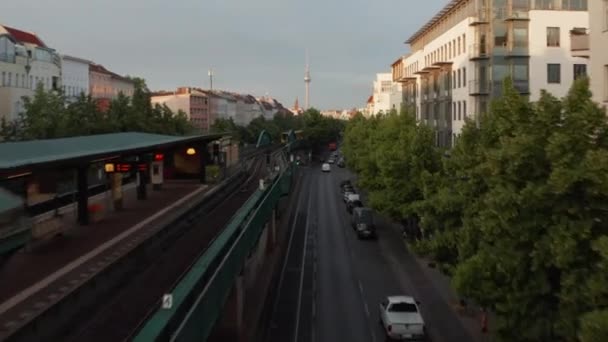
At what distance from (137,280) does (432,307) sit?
1335 cm

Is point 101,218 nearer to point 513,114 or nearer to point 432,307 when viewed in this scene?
point 432,307

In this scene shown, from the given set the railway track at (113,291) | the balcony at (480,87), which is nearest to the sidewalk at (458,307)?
the railway track at (113,291)

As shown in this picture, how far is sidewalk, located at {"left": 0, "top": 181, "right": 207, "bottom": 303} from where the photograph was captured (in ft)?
68.3

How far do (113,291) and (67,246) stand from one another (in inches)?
208

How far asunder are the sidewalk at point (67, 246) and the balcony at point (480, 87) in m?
23.3

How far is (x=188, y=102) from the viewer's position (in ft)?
566

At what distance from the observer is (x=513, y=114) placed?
15.8 meters

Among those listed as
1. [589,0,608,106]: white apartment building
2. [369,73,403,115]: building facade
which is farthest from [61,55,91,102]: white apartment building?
[589,0,608,106]: white apartment building

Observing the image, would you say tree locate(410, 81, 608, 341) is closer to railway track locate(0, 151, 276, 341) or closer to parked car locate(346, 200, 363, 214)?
railway track locate(0, 151, 276, 341)

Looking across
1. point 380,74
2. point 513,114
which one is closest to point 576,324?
point 513,114

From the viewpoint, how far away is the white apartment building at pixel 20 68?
84.8m

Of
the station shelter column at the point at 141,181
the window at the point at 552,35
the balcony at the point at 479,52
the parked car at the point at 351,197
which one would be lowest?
the parked car at the point at 351,197

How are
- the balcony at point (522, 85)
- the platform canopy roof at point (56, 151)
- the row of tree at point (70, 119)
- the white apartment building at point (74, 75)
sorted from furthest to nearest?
the white apartment building at point (74, 75)
the row of tree at point (70, 119)
the balcony at point (522, 85)
the platform canopy roof at point (56, 151)

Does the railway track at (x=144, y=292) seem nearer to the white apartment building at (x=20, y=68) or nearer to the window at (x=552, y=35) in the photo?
the window at (x=552, y=35)
